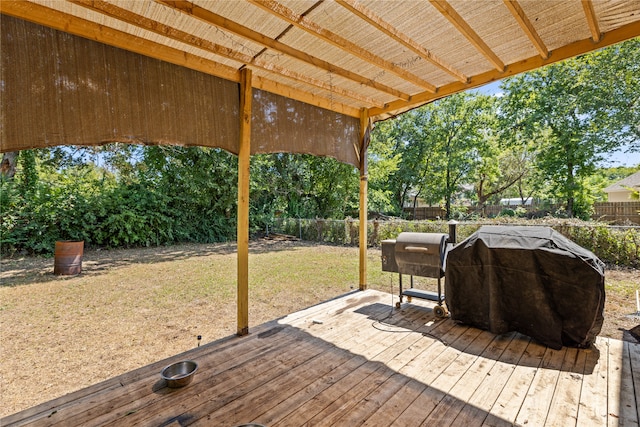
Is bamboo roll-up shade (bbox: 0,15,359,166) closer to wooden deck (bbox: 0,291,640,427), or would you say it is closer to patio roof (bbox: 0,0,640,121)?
patio roof (bbox: 0,0,640,121)

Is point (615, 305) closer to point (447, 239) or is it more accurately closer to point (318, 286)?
point (447, 239)

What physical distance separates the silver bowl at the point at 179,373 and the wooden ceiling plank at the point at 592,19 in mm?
3617

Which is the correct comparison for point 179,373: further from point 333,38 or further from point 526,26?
point 526,26

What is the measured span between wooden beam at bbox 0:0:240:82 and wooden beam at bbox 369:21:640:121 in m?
2.22

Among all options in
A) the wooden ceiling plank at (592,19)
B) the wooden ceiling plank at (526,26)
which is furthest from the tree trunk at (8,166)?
the wooden ceiling plank at (592,19)

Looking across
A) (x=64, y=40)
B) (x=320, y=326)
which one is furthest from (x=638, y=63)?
(x=64, y=40)

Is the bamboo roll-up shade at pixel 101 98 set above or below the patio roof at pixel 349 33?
below

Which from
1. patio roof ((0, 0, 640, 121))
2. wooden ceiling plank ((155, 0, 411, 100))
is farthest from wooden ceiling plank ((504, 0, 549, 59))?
wooden ceiling plank ((155, 0, 411, 100))

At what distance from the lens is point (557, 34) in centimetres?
235

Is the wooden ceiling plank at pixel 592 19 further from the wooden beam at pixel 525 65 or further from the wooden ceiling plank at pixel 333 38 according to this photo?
the wooden ceiling plank at pixel 333 38

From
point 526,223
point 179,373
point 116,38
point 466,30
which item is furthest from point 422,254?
point 526,223

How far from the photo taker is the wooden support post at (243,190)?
9.25 feet

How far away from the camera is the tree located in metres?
10.9

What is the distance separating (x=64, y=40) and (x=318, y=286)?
433 cm
